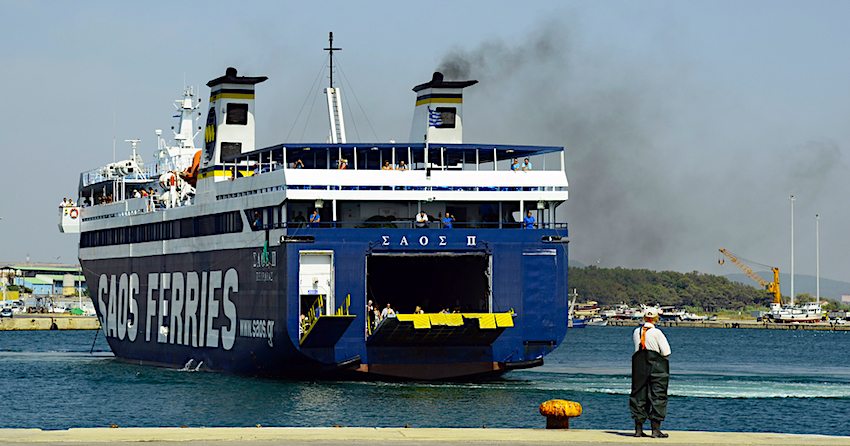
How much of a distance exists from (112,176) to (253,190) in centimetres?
2350

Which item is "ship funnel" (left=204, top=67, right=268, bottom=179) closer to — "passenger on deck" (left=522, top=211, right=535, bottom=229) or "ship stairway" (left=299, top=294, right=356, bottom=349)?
"ship stairway" (left=299, top=294, right=356, bottom=349)

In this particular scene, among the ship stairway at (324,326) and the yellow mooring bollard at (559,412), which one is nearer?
the yellow mooring bollard at (559,412)

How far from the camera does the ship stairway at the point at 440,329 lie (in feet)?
121

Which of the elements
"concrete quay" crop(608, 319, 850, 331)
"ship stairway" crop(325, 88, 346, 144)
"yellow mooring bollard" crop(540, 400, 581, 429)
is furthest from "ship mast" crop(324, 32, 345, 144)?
"concrete quay" crop(608, 319, 850, 331)

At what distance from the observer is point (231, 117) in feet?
156

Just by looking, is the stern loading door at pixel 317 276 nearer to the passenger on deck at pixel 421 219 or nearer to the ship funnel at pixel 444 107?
the passenger on deck at pixel 421 219

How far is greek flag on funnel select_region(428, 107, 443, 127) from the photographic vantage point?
45406mm

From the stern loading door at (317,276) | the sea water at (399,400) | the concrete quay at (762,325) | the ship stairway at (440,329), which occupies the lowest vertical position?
the concrete quay at (762,325)

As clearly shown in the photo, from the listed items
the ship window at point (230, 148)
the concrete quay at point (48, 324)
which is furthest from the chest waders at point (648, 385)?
the concrete quay at point (48, 324)

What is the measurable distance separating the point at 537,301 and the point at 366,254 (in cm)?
610

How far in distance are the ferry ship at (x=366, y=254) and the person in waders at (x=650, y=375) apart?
676 inches

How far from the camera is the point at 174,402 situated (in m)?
36.8

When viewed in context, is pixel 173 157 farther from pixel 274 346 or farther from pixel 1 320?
pixel 1 320

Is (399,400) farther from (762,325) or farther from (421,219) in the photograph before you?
(762,325)
